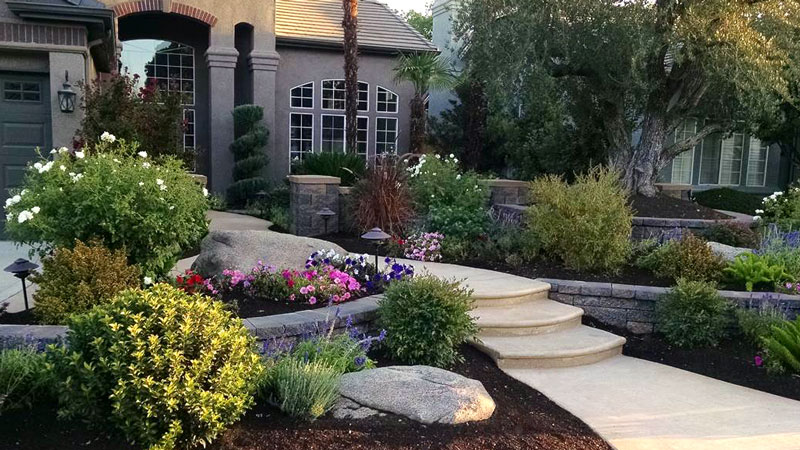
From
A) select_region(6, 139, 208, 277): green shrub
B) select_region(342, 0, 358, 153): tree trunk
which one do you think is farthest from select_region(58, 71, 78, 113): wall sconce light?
select_region(342, 0, 358, 153): tree trunk

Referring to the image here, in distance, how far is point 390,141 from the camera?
56.9 feet

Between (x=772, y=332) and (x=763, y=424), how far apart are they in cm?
139

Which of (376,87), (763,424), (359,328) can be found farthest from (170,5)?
(763,424)

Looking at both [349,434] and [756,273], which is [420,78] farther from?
[349,434]

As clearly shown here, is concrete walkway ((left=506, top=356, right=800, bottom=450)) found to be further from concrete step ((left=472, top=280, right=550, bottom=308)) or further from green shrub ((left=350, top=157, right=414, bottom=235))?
green shrub ((left=350, top=157, right=414, bottom=235))

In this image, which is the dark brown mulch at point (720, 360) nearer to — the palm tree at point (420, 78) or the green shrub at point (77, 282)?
the green shrub at point (77, 282)

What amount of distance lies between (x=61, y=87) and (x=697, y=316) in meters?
8.48

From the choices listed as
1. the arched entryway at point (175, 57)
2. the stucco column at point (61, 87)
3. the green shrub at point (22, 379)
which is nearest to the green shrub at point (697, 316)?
the green shrub at point (22, 379)

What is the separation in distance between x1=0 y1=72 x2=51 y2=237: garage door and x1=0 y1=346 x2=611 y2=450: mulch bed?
6718mm

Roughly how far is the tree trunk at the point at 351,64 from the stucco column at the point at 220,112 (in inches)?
104

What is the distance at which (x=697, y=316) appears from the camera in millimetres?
5742

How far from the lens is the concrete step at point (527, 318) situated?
Result: 563 cm

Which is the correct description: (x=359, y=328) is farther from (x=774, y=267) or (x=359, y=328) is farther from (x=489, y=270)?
(x=774, y=267)

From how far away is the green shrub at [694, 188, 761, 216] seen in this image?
603 inches
